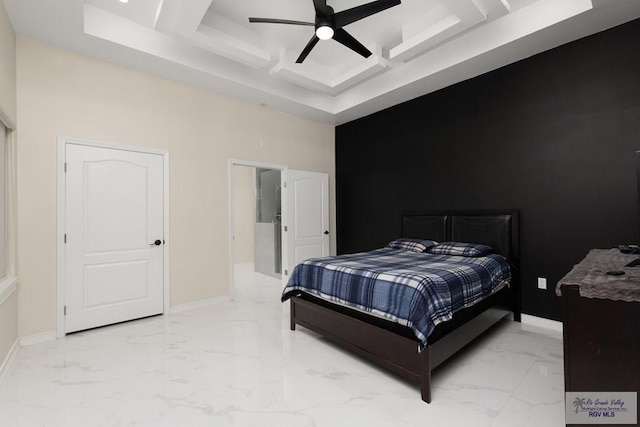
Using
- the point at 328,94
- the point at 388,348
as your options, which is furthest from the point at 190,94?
the point at 388,348

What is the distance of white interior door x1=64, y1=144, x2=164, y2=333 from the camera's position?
3062 mm

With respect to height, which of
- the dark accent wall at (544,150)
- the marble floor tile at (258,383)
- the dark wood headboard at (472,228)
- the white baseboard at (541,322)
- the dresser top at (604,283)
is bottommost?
the marble floor tile at (258,383)

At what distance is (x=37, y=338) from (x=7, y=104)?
82.0 inches

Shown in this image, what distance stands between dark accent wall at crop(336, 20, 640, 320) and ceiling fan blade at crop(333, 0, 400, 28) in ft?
6.33

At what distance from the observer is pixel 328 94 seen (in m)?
4.80

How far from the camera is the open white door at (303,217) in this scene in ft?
15.6

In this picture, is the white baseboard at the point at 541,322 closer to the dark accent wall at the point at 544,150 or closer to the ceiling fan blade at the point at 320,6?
the dark accent wall at the point at 544,150

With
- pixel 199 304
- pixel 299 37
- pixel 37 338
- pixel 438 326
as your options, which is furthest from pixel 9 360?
pixel 299 37

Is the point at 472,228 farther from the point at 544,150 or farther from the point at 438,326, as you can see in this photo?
the point at 438,326

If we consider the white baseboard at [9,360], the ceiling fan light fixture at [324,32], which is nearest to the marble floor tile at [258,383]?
the white baseboard at [9,360]

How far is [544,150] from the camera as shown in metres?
3.17

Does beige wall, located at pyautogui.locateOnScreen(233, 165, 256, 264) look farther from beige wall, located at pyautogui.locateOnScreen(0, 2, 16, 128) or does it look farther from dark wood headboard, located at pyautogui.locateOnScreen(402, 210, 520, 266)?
beige wall, located at pyautogui.locateOnScreen(0, 2, 16, 128)

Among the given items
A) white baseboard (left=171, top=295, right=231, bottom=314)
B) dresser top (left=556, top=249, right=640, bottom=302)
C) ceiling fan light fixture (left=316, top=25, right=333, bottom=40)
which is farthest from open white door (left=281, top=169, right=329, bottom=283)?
dresser top (left=556, top=249, right=640, bottom=302)

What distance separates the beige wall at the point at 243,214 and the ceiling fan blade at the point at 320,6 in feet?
17.0
